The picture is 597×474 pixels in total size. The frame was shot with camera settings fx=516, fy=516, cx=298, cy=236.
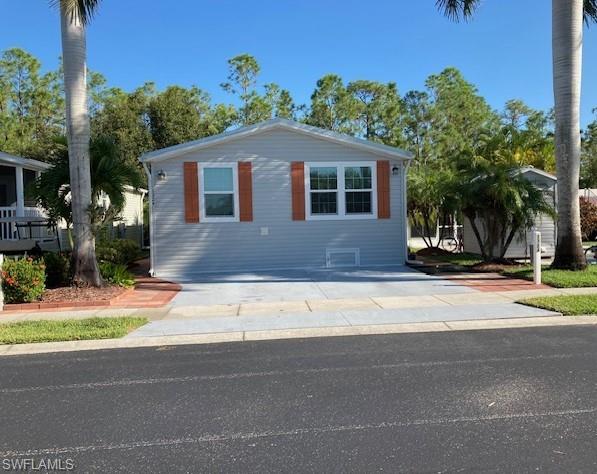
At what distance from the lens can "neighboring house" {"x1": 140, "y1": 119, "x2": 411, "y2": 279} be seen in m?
14.4

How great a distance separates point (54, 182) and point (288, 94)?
25736 millimetres

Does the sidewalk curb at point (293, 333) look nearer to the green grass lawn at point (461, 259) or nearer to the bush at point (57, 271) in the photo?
the bush at point (57, 271)

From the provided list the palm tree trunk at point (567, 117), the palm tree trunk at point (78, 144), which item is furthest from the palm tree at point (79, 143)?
the palm tree trunk at point (567, 117)

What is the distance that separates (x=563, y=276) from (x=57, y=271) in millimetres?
11257

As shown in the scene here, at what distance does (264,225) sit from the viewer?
14750 mm

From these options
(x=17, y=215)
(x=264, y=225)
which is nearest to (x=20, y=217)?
(x=17, y=215)

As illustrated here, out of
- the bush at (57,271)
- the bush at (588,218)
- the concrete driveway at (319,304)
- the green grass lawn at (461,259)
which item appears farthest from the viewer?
the bush at (588,218)

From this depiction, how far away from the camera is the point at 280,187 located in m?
14.7

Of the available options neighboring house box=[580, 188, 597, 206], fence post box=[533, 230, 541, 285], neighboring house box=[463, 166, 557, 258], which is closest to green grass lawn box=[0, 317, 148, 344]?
fence post box=[533, 230, 541, 285]

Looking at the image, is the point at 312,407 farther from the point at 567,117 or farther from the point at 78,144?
the point at 567,117

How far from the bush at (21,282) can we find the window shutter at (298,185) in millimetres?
7070

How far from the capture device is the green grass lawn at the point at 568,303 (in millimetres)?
8211

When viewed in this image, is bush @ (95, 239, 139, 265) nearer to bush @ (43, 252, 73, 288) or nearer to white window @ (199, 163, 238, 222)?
bush @ (43, 252, 73, 288)

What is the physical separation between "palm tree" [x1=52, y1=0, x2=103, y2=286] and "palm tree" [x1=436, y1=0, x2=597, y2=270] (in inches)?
410
